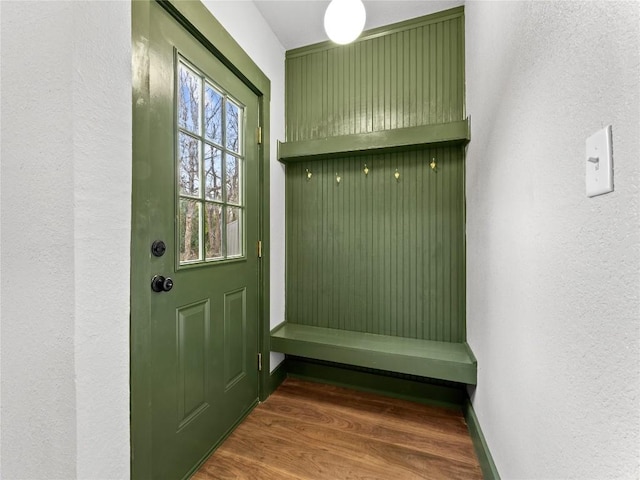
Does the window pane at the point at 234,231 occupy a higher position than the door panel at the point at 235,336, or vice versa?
the window pane at the point at 234,231

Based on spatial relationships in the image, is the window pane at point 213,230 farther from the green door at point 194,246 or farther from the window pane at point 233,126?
A: the window pane at point 233,126

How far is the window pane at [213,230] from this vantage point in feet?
4.93

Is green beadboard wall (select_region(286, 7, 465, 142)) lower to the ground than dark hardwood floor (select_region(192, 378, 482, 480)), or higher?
higher

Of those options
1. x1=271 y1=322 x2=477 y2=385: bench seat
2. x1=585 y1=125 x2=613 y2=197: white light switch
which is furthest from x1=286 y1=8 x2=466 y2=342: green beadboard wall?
x1=585 y1=125 x2=613 y2=197: white light switch

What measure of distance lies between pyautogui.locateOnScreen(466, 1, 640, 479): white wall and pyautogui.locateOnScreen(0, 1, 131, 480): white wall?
1240 mm

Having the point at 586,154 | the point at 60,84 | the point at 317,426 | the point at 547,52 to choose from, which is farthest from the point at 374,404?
the point at 60,84

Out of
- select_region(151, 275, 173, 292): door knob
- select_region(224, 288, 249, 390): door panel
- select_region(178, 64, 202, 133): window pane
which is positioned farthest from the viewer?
select_region(224, 288, 249, 390): door panel

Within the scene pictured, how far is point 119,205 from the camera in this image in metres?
0.91

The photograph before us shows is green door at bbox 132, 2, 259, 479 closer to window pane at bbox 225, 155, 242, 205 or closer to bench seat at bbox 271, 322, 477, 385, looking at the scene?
window pane at bbox 225, 155, 242, 205

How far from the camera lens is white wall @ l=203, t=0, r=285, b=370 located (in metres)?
1.76

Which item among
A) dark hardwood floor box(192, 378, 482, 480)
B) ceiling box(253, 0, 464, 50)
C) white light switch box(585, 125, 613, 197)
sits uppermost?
ceiling box(253, 0, 464, 50)

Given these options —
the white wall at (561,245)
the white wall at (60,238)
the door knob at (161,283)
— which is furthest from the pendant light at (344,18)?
the door knob at (161,283)

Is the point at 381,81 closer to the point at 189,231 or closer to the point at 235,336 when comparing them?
the point at 189,231

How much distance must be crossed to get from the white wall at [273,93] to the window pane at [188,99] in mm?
503
